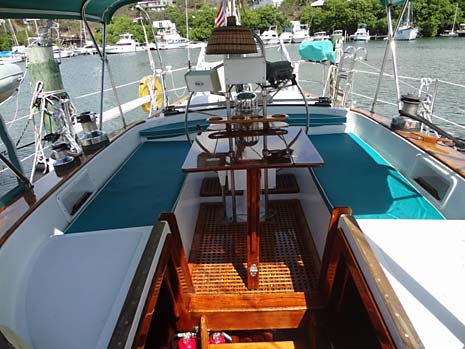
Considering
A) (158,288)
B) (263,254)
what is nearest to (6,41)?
(263,254)

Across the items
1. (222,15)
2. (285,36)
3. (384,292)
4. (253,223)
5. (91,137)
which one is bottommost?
(253,223)

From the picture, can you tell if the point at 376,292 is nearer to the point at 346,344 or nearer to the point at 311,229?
the point at 346,344

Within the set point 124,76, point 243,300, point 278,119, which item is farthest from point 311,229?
point 124,76

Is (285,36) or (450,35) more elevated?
(285,36)

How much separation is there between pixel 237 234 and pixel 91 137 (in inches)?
49.7

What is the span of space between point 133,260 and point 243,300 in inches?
26.3

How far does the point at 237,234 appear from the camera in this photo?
2.10 metres

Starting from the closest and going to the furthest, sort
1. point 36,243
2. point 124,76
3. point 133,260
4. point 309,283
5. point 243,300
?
point 133,260 < point 36,243 < point 243,300 < point 309,283 < point 124,76

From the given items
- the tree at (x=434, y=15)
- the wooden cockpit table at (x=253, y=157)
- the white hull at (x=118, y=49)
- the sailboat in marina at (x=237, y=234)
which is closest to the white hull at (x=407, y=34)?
the tree at (x=434, y=15)

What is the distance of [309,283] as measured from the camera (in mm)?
1642

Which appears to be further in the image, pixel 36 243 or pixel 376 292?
pixel 36 243

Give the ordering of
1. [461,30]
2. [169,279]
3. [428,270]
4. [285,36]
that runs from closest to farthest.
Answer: [428,270] < [169,279] < [285,36] < [461,30]

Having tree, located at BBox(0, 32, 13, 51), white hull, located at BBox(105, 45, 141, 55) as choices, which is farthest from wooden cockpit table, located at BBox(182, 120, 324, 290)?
white hull, located at BBox(105, 45, 141, 55)

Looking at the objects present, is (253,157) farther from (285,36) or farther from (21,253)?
(285,36)
